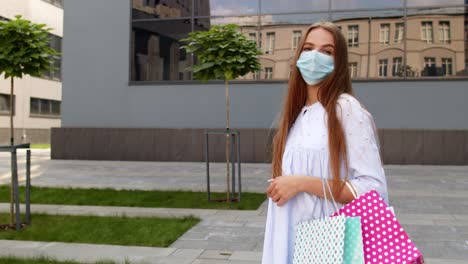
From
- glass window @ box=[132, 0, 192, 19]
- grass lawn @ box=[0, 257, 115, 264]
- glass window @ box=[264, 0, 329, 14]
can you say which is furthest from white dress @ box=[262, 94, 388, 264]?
glass window @ box=[132, 0, 192, 19]

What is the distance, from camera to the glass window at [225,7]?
56.3ft

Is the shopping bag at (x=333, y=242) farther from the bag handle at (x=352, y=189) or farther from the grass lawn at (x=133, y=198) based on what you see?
the grass lawn at (x=133, y=198)

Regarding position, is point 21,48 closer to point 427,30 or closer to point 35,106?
point 427,30

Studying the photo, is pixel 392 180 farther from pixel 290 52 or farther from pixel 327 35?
pixel 327 35

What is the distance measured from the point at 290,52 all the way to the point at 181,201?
29.5ft

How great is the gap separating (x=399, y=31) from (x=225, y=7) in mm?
6016

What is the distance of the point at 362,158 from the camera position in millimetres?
1876

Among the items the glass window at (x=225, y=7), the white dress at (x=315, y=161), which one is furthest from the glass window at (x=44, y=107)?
the white dress at (x=315, y=161)

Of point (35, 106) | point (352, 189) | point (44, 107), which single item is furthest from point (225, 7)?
point (44, 107)

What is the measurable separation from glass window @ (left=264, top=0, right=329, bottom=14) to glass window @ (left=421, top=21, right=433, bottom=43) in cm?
319

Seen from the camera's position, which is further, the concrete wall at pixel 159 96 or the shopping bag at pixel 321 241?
the concrete wall at pixel 159 96

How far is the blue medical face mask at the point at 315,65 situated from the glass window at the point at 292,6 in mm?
15202

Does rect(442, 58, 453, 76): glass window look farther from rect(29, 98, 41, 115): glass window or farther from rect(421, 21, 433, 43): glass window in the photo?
rect(29, 98, 41, 115): glass window

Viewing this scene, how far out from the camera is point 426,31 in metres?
15.7
